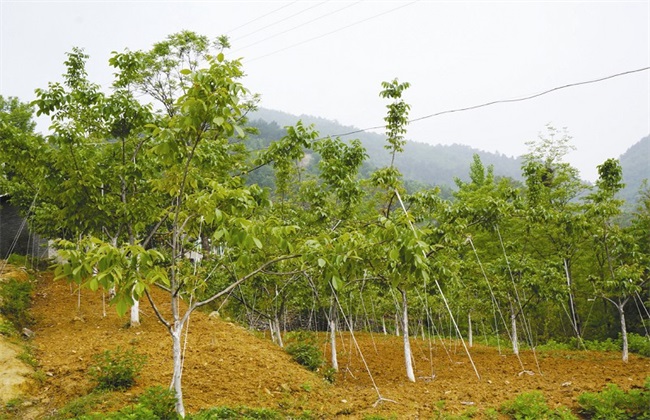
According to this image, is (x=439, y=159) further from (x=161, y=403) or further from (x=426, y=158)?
(x=161, y=403)

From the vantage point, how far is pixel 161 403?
187 inches

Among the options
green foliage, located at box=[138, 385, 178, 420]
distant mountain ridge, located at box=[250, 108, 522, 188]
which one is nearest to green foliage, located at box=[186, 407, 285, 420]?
green foliage, located at box=[138, 385, 178, 420]

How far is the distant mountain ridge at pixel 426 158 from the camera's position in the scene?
130 m

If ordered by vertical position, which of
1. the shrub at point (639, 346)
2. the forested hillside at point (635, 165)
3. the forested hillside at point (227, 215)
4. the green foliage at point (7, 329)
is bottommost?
the shrub at point (639, 346)

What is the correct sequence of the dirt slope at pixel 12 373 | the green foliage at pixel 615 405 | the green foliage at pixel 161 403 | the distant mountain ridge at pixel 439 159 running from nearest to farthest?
1. the green foliage at pixel 161 403
2. the green foliage at pixel 615 405
3. the dirt slope at pixel 12 373
4. the distant mountain ridge at pixel 439 159

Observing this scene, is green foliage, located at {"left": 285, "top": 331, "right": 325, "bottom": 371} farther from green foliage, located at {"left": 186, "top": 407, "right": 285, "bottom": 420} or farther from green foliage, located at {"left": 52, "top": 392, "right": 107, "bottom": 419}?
green foliage, located at {"left": 52, "top": 392, "right": 107, "bottom": 419}

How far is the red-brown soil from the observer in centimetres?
Answer: 604

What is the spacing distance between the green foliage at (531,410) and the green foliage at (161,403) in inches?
184

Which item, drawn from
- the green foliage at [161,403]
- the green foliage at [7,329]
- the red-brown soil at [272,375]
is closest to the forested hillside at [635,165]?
the red-brown soil at [272,375]

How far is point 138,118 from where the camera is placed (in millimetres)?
7262

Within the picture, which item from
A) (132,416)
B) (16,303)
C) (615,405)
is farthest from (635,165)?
(132,416)

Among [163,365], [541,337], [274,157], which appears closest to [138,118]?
[274,157]

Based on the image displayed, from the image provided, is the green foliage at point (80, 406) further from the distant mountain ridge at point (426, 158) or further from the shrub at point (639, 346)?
the distant mountain ridge at point (426, 158)

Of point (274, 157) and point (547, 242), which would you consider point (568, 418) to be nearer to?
point (274, 157)
